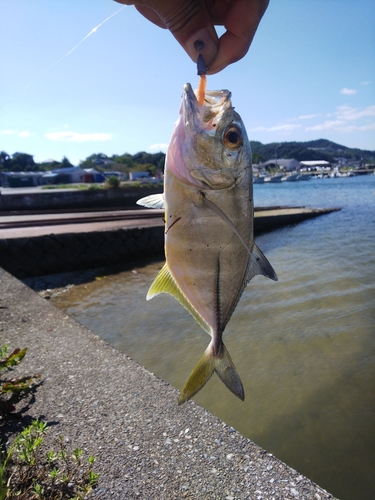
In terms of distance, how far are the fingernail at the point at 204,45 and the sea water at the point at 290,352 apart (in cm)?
360

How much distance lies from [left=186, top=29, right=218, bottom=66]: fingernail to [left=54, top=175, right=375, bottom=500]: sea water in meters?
3.60

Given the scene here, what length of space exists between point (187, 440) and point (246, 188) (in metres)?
2.05

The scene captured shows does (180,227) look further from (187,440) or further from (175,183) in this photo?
(187,440)

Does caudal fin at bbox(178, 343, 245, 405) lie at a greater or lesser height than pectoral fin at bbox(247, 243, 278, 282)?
lesser

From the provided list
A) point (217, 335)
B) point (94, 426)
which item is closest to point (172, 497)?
point (94, 426)

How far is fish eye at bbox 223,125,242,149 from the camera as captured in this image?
162 cm

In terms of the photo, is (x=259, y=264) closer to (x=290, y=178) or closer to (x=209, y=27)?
(x=209, y=27)

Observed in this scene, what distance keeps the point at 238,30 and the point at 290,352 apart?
5151 millimetres

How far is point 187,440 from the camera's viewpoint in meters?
2.71

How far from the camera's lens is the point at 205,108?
1659 millimetres

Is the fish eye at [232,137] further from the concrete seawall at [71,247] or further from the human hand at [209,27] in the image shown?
the concrete seawall at [71,247]

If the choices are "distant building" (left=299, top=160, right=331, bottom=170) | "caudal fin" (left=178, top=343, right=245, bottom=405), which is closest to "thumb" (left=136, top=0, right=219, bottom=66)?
"caudal fin" (left=178, top=343, right=245, bottom=405)

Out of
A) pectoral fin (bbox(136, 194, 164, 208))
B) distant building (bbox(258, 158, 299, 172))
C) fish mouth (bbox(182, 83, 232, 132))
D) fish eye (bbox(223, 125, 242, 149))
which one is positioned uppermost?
fish mouth (bbox(182, 83, 232, 132))

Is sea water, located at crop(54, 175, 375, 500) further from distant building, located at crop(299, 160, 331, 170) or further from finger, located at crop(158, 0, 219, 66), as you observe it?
distant building, located at crop(299, 160, 331, 170)
